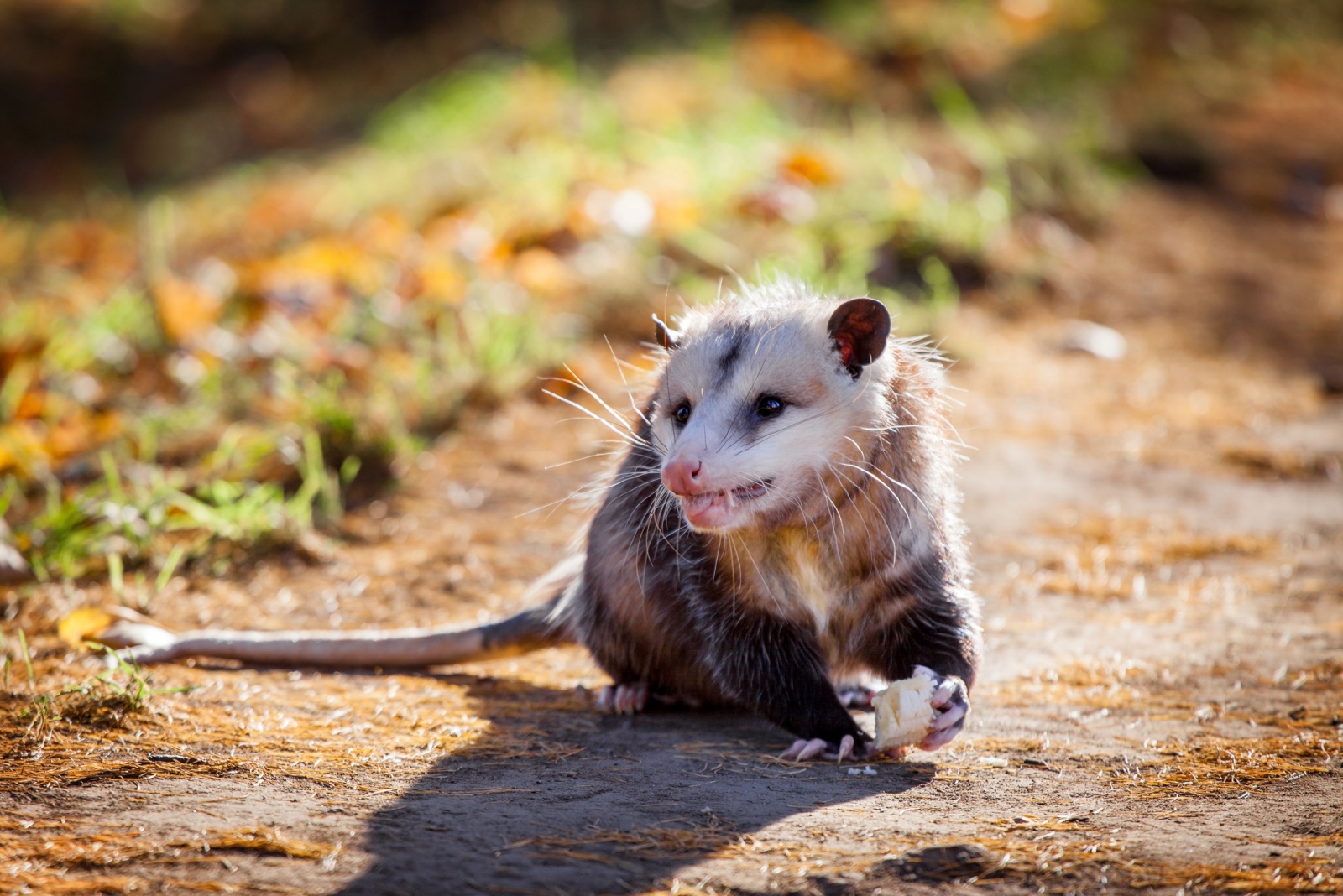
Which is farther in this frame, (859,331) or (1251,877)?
(859,331)

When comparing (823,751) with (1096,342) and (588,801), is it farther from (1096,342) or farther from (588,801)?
(1096,342)

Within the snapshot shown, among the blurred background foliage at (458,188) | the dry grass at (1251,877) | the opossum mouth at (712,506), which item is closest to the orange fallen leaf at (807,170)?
the blurred background foliage at (458,188)

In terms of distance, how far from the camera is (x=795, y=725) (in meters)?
2.35

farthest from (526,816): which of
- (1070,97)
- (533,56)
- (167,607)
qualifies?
(533,56)

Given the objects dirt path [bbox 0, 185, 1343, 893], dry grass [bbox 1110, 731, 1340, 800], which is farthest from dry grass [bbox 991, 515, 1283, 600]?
dry grass [bbox 1110, 731, 1340, 800]

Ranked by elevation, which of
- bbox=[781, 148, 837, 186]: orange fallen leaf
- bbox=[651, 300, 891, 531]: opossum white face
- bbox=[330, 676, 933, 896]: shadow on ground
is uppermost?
bbox=[781, 148, 837, 186]: orange fallen leaf

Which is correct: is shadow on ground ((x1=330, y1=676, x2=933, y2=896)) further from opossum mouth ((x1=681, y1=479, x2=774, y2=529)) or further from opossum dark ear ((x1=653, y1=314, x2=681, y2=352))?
opossum dark ear ((x1=653, y1=314, x2=681, y2=352))

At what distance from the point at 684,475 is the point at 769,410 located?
10.4 inches

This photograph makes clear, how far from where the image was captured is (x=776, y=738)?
2.45 meters

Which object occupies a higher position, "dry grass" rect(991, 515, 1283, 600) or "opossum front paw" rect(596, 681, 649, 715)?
"dry grass" rect(991, 515, 1283, 600)

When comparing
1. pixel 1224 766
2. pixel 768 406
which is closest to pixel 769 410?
pixel 768 406

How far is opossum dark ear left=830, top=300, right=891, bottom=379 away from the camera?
235 centimetres

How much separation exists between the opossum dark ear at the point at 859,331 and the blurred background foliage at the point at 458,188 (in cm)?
132

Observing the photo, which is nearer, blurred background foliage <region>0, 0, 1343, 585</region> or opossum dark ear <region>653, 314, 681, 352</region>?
opossum dark ear <region>653, 314, 681, 352</region>
